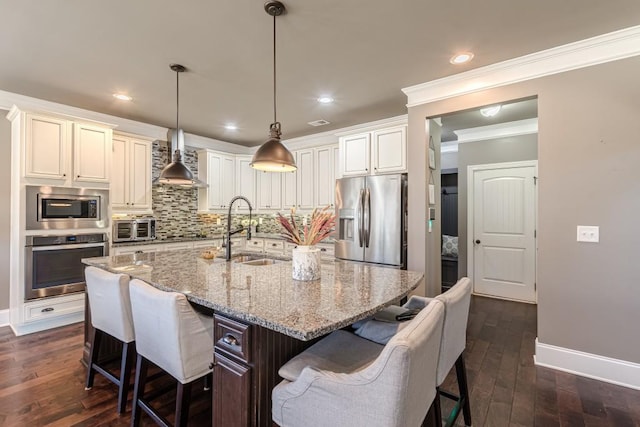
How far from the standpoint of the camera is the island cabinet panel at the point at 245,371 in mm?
1261

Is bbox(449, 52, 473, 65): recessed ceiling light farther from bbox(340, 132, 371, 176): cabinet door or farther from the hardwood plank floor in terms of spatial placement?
the hardwood plank floor

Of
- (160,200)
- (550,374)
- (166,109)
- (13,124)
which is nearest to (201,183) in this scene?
(160,200)

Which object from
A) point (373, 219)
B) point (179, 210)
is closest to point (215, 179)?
point (179, 210)

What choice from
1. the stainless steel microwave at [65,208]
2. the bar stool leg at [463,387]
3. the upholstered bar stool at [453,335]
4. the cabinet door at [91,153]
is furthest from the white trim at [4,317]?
the bar stool leg at [463,387]

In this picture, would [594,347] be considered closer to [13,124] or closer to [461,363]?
[461,363]

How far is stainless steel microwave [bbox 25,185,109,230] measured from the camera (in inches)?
130

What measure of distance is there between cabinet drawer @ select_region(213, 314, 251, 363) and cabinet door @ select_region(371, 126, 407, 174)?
282cm

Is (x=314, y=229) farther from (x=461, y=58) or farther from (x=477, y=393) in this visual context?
(x=461, y=58)

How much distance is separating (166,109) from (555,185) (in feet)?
13.9

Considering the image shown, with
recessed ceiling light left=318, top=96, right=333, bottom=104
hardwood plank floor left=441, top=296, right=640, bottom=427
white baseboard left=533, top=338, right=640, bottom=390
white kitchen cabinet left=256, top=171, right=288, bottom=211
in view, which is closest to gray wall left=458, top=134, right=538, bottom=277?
hardwood plank floor left=441, top=296, right=640, bottom=427

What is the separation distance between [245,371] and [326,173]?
377 centimetres

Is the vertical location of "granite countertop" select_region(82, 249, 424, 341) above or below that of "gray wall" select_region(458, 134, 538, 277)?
below

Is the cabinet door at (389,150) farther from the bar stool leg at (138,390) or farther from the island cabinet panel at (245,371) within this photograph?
the bar stool leg at (138,390)

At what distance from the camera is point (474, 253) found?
4914 mm
